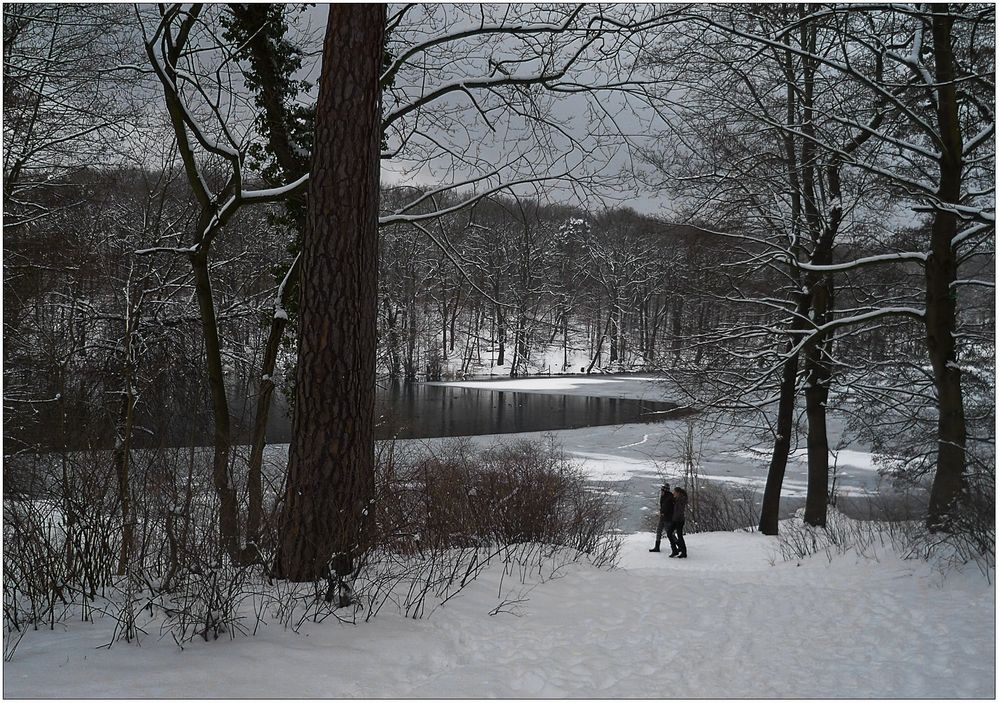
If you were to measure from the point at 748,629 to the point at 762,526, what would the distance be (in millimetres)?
10158

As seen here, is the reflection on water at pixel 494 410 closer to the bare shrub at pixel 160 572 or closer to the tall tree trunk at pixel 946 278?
the tall tree trunk at pixel 946 278

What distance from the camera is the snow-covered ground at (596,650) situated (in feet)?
11.2

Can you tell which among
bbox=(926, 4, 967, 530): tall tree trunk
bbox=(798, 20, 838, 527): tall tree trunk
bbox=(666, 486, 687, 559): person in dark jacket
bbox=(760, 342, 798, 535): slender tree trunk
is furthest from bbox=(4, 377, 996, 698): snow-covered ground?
bbox=(760, 342, 798, 535): slender tree trunk

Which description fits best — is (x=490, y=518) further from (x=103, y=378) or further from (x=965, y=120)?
(x=965, y=120)

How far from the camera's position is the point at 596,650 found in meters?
4.54

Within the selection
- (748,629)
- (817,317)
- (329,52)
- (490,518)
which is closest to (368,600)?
(748,629)

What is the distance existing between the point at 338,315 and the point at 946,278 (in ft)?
27.2

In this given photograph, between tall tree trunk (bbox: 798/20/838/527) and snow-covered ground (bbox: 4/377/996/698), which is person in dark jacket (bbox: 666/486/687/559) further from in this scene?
snow-covered ground (bbox: 4/377/996/698)

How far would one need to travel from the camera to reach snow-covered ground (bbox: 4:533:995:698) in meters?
3.41

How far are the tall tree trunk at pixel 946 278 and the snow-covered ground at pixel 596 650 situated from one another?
2.72 metres

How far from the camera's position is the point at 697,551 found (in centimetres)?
1242

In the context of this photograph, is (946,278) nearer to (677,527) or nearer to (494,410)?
(677,527)

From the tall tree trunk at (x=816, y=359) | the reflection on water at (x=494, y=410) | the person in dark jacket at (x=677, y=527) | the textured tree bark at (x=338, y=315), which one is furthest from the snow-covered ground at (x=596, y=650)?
the reflection on water at (x=494, y=410)

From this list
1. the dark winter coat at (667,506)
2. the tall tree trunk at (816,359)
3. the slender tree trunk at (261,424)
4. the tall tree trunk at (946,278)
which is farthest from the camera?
the tall tree trunk at (816,359)
